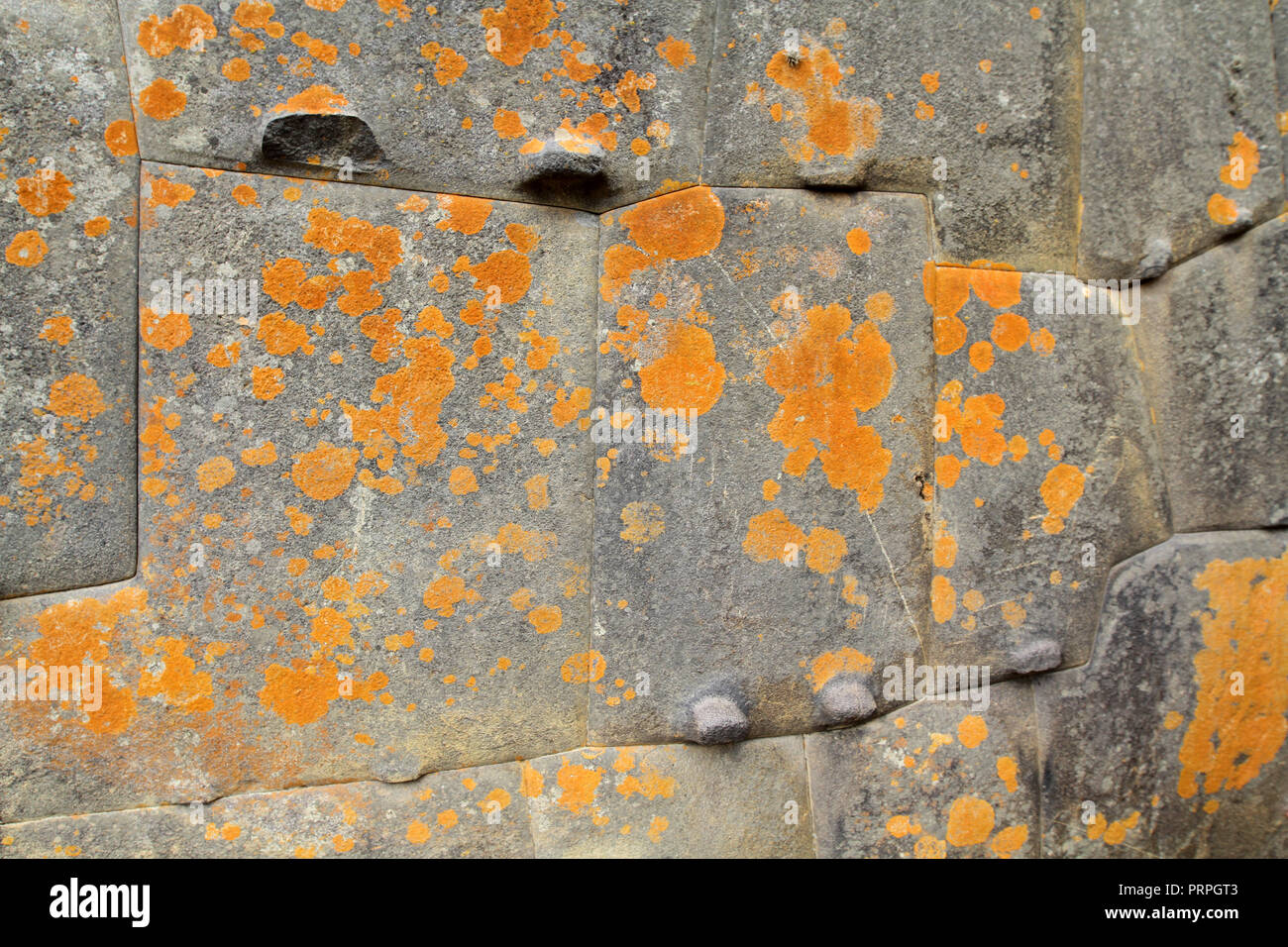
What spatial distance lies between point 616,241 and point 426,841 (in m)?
1.51

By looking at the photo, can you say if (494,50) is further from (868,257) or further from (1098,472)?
(1098,472)

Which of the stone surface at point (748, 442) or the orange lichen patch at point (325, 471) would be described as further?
the stone surface at point (748, 442)

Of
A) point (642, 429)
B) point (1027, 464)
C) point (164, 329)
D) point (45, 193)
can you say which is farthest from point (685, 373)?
point (45, 193)

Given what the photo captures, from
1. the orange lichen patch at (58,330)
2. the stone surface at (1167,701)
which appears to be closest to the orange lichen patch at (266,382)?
the orange lichen patch at (58,330)

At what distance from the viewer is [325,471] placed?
166 centimetres

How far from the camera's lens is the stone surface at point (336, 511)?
1.60 metres

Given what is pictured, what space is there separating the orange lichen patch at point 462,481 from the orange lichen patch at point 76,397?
74 centimetres

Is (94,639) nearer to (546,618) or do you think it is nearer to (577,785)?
(546,618)

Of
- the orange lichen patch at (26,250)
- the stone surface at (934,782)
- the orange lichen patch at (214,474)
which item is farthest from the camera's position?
the stone surface at (934,782)

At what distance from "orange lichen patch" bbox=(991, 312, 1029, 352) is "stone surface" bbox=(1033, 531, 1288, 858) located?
667 millimetres

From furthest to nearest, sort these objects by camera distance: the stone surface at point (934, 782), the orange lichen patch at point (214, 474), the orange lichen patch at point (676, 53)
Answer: the stone surface at point (934, 782), the orange lichen patch at point (676, 53), the orange lichen patch at point (214, 474)

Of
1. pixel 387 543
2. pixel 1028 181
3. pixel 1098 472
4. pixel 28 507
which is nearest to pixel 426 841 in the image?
pixel 387 543

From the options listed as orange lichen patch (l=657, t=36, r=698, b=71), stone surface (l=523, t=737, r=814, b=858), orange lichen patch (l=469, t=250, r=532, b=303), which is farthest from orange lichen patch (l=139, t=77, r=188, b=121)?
stone surface (l=523, t=737, r=814, b=858)

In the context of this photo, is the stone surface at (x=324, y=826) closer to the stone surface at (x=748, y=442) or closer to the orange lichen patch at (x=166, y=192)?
the stone surface at (x=748, y=442)
